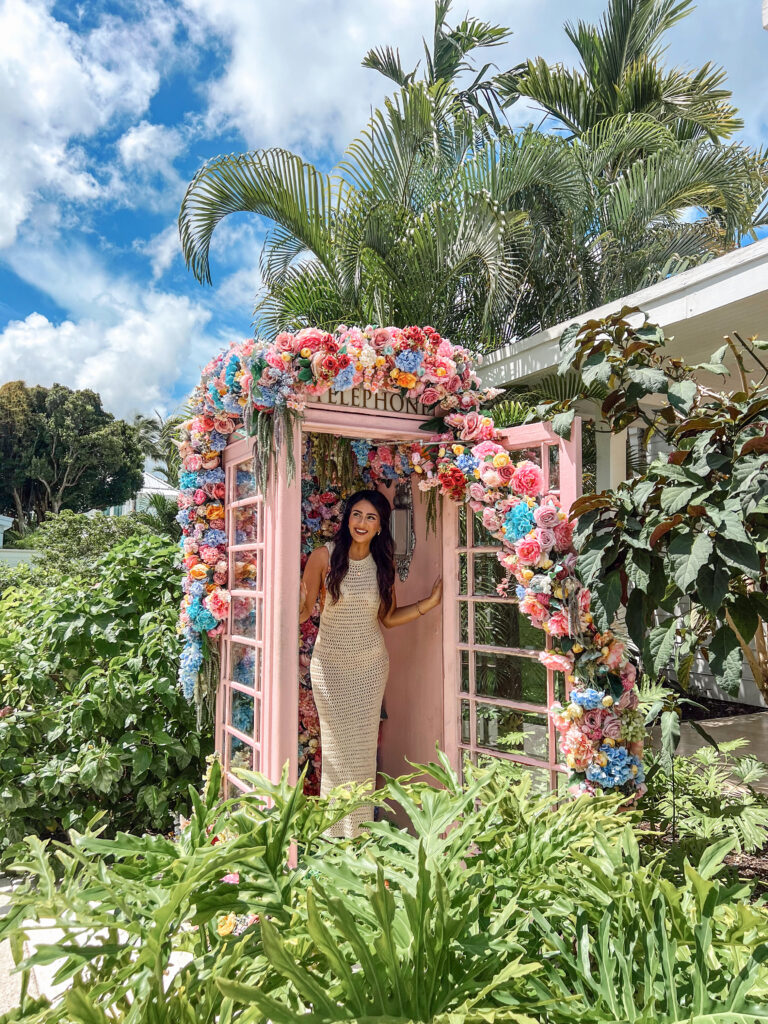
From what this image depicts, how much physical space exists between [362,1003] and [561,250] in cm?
744

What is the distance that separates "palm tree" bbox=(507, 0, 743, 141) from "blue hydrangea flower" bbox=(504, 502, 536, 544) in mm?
6678

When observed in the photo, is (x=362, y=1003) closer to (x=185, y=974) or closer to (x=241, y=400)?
(x=185, y=974)

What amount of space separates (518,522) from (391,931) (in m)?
2.26

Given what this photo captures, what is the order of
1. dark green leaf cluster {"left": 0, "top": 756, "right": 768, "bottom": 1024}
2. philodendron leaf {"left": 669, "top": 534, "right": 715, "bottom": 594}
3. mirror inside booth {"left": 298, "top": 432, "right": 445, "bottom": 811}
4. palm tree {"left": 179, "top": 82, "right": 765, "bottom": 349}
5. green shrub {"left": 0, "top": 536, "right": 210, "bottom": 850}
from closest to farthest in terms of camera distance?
dark green leaf cluster {"left": 0, "top": 756, "right": 768, "bottom": 1024}
philodendron leaf {"left": 669, "top": 534, "right": 715, "bottom": 594}
green shrub {"left": 0, "top": 536, "right": 210, "bottom": 850}
mirror inside booth {"left": 298, "top": 432, "right": 445, "bottom": 811}
palm tree {"left": 179, "top": 82, "right": 765, "bottom": 349}

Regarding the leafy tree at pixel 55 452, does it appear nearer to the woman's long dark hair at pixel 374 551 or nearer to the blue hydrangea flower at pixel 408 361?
the woman's long dark hair at pixel 374 551

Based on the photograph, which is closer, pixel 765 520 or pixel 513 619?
pixel 765 520

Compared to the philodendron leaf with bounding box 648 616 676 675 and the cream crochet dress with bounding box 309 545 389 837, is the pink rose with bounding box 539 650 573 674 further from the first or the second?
the cream crochet dress with bounding box 309 545 389 837

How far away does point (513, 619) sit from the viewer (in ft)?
11.4

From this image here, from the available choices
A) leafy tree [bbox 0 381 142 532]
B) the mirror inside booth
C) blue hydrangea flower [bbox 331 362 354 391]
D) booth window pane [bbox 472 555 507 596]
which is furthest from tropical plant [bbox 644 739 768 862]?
leafy tree [bbox 0 381 142 532]

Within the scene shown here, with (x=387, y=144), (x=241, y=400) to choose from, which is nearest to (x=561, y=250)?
(x=387, y=144)

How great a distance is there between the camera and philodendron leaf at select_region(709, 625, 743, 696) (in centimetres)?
207

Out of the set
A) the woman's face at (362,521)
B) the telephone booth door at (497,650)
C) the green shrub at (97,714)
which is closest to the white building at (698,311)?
the telephone booth door at (497,650)

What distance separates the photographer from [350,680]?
3.85 m

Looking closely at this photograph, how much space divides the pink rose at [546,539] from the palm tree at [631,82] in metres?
6.83
